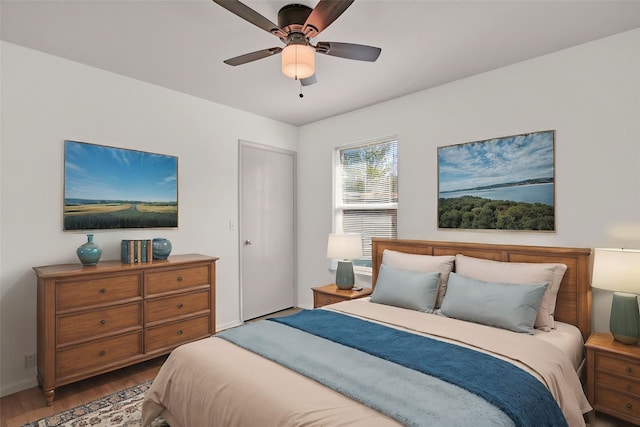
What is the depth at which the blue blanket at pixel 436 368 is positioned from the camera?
139 cm

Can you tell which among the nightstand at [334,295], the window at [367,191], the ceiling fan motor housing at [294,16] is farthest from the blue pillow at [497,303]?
the ceiling fan motor housing at [294,16]

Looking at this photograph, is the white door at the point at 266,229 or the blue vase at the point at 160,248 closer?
the blue vase at the point at 160,248

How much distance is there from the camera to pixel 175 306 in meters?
3.08

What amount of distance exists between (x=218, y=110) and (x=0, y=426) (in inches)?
127

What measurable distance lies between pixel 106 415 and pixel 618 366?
329cm

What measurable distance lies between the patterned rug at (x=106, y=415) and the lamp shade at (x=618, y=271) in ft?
9.80

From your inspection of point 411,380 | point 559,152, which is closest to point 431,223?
point 559,152

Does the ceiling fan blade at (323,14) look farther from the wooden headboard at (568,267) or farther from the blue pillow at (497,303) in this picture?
the wooden headboard at (568,267)

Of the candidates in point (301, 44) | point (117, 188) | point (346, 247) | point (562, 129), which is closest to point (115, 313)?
point (117, 188)

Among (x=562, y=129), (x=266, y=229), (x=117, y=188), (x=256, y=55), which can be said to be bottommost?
(x=266, y=229)

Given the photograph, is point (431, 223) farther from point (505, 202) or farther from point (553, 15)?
point (553, 15)

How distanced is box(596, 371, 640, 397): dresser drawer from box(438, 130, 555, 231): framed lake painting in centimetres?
106

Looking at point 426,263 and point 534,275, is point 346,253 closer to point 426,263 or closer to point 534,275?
point 426,263

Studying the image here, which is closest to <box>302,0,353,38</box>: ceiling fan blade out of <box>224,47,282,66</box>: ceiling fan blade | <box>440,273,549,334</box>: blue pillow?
<box>224,47,282,66</box>: ceiling fan blade
